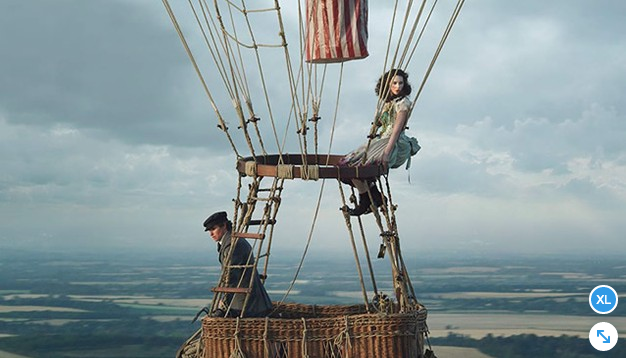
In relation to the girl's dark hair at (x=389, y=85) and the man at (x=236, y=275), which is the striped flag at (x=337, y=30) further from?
the man at (x=236, y=275)

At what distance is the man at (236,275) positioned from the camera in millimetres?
7523

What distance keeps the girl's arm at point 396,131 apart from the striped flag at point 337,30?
0.59 metres

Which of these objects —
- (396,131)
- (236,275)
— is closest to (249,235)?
(236,275)

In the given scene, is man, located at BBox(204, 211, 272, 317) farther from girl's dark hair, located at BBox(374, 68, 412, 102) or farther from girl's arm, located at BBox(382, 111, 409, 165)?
girl's dark hair, located at BBox(374, 68, 412, 102)

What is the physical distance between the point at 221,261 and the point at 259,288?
39 centimetres

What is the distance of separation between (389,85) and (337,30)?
638 millimetres

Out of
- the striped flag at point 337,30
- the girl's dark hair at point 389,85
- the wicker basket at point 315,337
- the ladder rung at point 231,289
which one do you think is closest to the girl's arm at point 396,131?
the girl's dark hair at point 389,85

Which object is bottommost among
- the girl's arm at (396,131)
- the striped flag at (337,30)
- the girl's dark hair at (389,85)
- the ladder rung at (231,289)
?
the ladder rung at (231,289)

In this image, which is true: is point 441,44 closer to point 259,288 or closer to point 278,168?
point 278,168

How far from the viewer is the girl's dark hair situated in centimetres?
760

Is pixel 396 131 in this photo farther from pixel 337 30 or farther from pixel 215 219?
pixel 215 219

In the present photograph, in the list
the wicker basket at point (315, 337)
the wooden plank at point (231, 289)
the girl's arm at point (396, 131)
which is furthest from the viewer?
the girl's arm at point (396, 131)

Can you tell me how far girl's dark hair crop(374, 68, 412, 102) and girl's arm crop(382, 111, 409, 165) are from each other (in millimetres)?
192

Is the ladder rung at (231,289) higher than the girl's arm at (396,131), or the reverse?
the girl's arm at (396,131)
